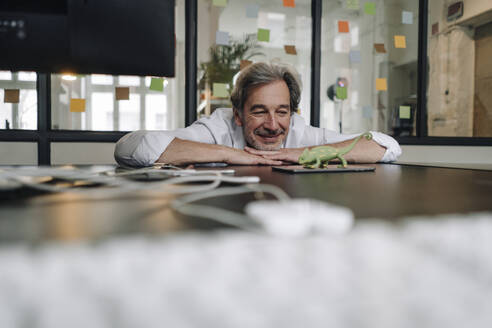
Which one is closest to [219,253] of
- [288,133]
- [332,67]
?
[288,133]

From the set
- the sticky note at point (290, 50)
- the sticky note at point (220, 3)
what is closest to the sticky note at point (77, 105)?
the sticky note at point (220, 3)

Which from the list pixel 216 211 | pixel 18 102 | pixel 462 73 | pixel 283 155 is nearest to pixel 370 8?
pixel 462 73

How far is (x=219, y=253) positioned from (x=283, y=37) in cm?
307

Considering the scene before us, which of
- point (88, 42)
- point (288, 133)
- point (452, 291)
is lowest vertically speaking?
point (452, 291)

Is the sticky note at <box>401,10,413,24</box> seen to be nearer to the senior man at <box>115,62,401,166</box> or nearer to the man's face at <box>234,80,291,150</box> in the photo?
the senior man at <box>115,62,401,166</box>

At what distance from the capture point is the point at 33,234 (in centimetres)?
26

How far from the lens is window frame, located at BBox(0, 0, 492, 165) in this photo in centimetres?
251

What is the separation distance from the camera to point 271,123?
71.9 inches

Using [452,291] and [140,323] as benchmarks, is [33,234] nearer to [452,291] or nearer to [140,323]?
A: [140,323]

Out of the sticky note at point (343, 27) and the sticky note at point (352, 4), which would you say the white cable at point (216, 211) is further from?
the sticky note at point (352, 4)

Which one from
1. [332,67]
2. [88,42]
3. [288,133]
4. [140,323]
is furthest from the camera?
[332,67]

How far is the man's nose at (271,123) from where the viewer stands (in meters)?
1.82

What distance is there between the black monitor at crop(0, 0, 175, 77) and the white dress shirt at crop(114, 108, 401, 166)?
663 millimetres

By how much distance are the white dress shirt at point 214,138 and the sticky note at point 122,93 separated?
3.49ft
